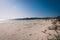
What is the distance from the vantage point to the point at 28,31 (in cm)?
310

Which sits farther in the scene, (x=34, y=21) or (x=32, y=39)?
(x=34, y=21)

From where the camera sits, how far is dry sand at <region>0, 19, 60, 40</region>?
2.79 metres

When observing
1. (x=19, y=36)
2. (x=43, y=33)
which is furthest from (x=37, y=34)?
(x=19, y=36)

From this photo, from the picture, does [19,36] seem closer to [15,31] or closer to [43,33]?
[15,31]

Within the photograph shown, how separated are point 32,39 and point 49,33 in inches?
15.3

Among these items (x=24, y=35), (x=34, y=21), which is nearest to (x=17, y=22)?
(x=34, y=21)

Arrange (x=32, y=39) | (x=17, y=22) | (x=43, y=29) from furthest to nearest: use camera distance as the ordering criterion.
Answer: (x=17, y=22) < (x=43, y=29) < (x=32, y=39)

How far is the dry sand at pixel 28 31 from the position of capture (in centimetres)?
279

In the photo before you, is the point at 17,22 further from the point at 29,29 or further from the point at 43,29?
the point at 43,29

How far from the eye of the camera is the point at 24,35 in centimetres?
290

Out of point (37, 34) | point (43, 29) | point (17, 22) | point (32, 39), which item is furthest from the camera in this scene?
point (17, 22)

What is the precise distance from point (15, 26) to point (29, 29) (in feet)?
1.26

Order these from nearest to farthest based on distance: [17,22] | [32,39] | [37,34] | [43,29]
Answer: [32,39], [37,34], [43,29], [17,22]

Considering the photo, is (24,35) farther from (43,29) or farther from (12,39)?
(43,29)
